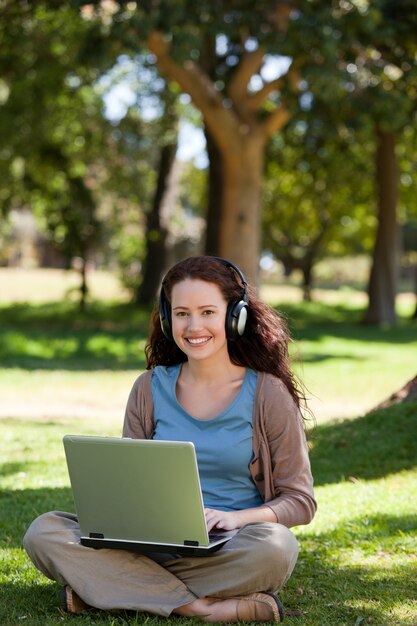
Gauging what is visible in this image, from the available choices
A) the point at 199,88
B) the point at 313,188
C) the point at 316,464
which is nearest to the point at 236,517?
the point at 316,464

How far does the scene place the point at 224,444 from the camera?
4.33 m

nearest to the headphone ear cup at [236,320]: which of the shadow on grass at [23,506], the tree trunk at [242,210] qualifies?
the shadow on grass at [23,506]

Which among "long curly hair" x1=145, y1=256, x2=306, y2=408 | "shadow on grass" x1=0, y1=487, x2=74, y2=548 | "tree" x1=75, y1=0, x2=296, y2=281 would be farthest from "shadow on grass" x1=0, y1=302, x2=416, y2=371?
"long curly hair" x1=145, y1=256, x2=306, y2=408

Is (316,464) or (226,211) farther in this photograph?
(226,211)

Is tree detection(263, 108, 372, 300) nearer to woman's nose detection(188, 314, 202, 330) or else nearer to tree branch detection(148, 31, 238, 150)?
tree branch detection(148, 31, 238, 150)

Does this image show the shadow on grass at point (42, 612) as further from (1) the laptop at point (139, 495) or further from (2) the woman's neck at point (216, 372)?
(2) the woman's neck at point (216, 372)

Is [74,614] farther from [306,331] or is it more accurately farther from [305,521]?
[306,331]

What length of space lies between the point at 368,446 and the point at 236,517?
4.57m

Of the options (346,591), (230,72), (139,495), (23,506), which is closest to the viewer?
(139,495)

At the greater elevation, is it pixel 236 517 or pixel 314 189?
pixel 314 189

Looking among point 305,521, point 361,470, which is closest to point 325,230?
point 361,470

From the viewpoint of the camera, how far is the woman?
4.17m

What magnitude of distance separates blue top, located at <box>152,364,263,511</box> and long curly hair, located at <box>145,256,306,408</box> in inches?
3.5

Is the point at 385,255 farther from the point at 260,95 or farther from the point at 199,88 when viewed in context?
the point at 199,88
